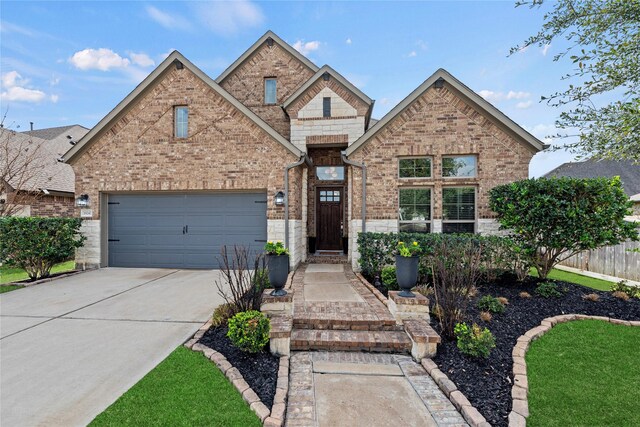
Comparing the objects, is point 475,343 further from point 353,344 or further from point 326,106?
point 326,106

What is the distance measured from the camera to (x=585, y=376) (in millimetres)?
3230

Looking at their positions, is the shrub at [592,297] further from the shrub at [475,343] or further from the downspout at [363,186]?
the downspout at [363,186]

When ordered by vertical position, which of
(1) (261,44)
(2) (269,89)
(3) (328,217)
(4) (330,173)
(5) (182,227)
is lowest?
(5) (182,227)

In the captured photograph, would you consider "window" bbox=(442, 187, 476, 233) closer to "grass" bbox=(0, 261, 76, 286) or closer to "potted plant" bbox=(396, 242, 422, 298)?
"potted plant" bbox=(396, 242, 422, 298)

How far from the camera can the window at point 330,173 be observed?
1052 centimetres

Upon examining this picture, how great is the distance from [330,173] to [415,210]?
3697 millimetres

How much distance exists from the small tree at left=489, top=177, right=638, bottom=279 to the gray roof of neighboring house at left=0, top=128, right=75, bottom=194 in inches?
679

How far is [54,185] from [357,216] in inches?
563

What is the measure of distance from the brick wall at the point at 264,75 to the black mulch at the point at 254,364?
9648 mm

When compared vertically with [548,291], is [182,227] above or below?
above

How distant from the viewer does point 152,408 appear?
258cm

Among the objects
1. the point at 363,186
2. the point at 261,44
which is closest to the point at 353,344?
the point at 363,186

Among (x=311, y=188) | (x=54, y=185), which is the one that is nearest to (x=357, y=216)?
(x=311, y=188)

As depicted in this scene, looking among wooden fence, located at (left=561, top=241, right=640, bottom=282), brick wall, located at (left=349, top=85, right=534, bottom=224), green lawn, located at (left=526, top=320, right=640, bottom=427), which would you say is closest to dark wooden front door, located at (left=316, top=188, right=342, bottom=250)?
brick wall, located at (left=349, top=85, right=534, bottom=224)
